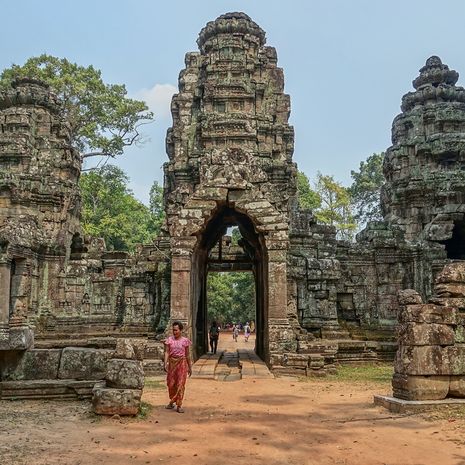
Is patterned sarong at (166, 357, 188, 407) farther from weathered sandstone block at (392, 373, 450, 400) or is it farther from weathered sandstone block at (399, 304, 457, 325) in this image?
weathered sandstone block at (399, 304, 457, 325)

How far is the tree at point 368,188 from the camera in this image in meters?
44.3

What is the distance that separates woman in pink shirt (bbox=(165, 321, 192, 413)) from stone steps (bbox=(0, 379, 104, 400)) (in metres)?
1.05

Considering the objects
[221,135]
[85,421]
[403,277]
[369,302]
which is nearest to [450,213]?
[403,277]

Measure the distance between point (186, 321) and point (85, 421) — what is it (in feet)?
16.4

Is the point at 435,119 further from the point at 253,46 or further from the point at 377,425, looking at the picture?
the point at 377,425

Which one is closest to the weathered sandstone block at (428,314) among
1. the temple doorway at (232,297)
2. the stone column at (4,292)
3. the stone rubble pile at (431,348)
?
the stone rubble pile at (431,348)

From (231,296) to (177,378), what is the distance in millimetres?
30013

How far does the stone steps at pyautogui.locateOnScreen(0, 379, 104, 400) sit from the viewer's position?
304 inches

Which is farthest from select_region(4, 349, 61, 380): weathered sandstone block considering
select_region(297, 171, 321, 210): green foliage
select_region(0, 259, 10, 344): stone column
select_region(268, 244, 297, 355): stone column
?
select_region(297, 171, 321, 210): green foliage

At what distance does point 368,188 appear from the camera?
44219 millimetres

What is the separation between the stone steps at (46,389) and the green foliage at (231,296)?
2774 centimetres

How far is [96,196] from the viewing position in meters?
32.2

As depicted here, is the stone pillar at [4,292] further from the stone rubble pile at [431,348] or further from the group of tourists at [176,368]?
the stone rubble pile at [431,348]

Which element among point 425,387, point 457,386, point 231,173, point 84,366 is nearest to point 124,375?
point 84,366
